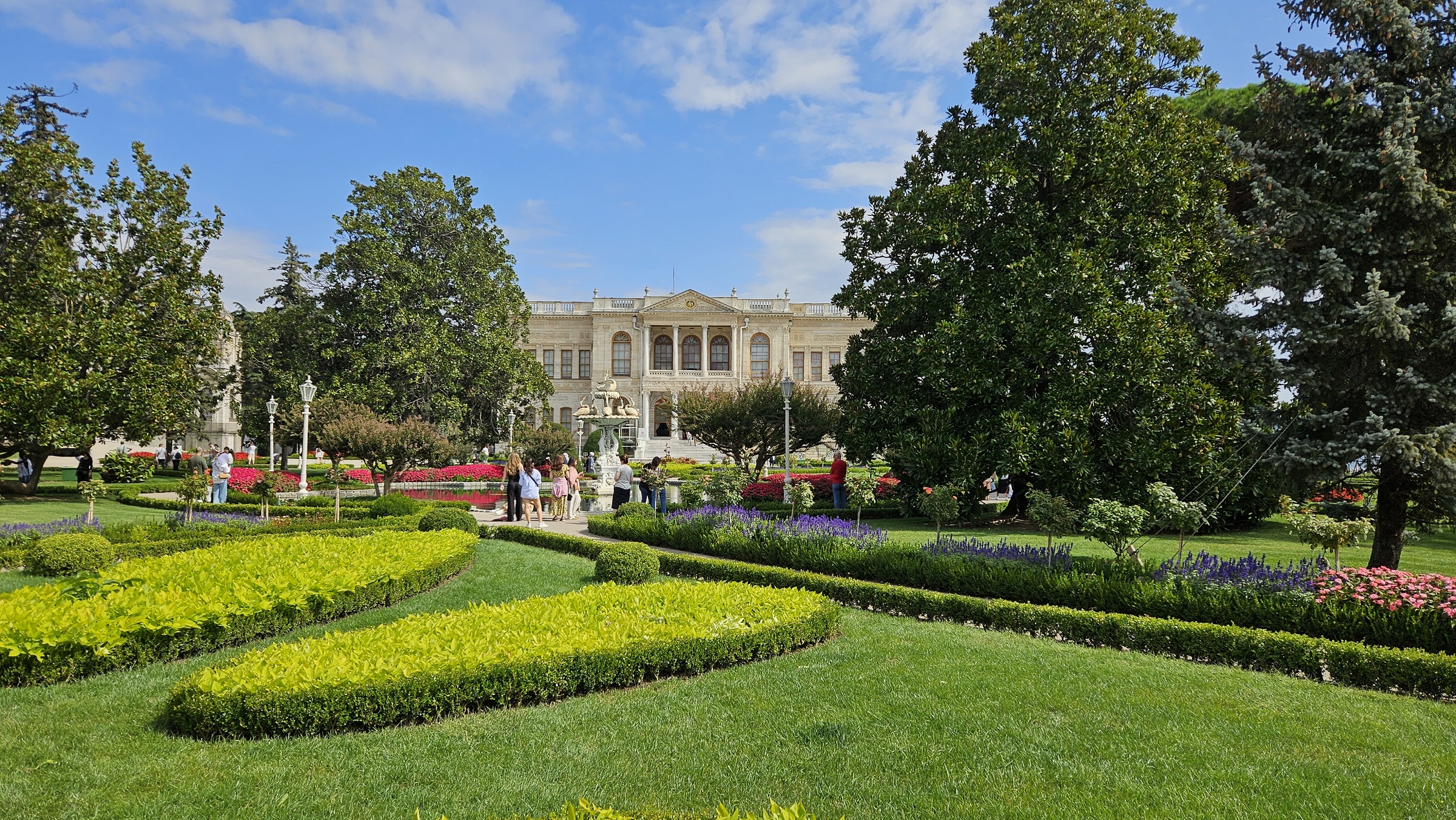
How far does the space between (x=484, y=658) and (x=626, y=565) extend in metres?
3.53

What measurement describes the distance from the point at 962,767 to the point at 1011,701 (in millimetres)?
1100

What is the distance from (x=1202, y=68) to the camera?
45.0 feet

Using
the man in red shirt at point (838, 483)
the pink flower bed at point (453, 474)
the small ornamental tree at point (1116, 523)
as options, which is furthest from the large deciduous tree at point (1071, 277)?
the pink flower bed at point (453, 474)

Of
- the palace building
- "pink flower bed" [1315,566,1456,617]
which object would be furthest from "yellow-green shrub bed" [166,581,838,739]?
the palace building

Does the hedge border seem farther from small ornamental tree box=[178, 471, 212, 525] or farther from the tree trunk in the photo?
small ornamental tree box=[178, 471, 212, 525]

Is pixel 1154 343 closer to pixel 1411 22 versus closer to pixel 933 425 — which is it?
pixel 933 425

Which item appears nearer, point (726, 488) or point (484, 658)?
point (484, 658)

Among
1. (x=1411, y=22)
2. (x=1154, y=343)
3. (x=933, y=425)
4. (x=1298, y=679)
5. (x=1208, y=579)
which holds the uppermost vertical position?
(x=1411, y=22)

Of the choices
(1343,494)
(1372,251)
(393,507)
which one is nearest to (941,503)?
(1372,251)

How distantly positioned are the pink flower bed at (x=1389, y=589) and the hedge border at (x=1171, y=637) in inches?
20.7

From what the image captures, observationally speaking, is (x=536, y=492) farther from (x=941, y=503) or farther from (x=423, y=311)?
(x=423, y=311)

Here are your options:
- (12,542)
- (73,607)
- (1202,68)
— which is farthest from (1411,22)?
(12,542)

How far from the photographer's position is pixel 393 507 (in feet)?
48.5

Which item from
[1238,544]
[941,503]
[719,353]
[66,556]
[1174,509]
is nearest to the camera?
[1174,509]
